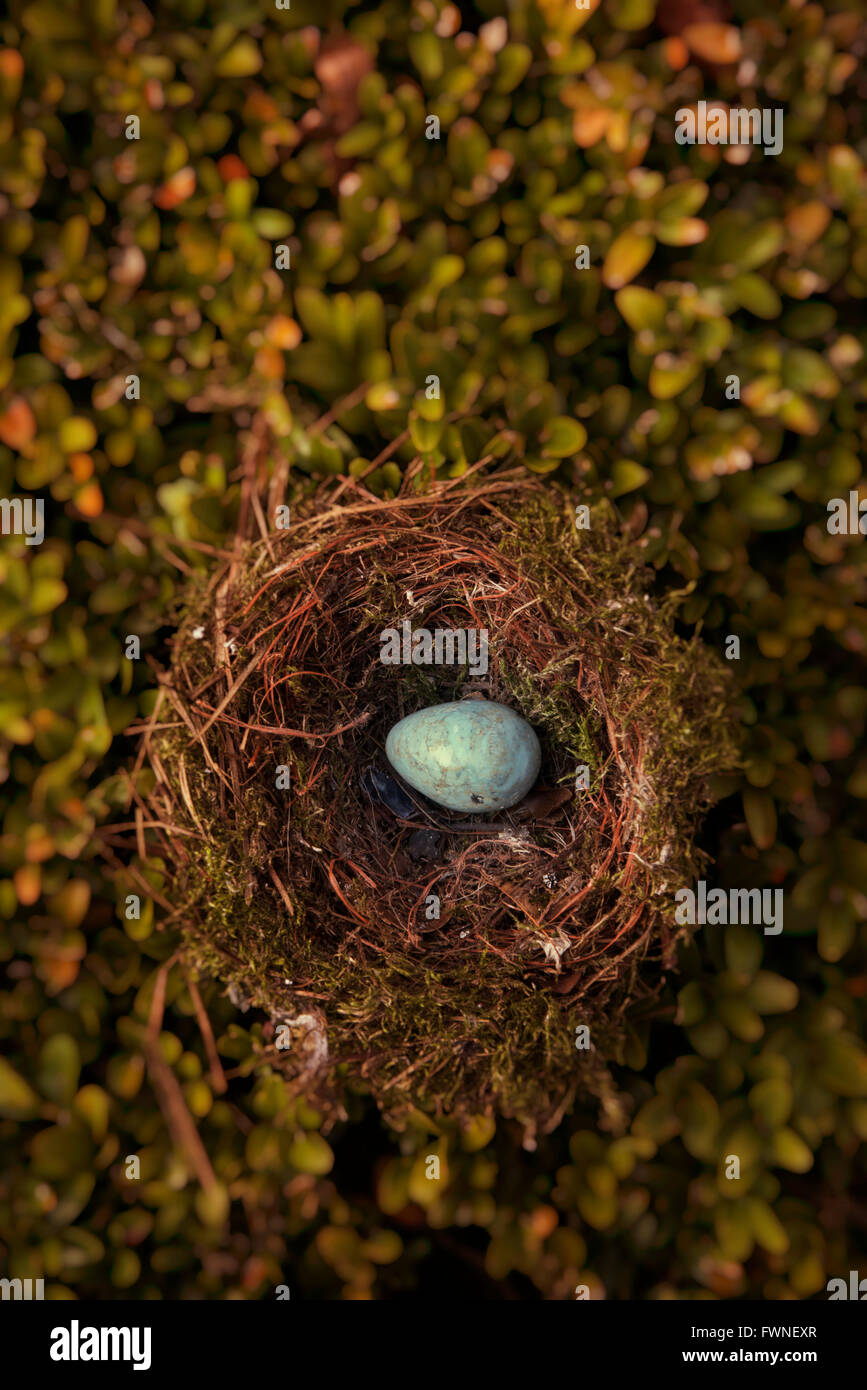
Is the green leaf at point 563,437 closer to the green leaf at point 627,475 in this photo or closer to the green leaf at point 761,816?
the green leaf at point 627,475

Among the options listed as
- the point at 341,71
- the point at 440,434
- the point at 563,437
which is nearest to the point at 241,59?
the point at 341,71

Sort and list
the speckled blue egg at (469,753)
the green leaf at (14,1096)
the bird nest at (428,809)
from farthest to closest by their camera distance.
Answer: the speckled blue egg at (469,753) < the bird nest at (428,809) < the green leaf at (14,1096)

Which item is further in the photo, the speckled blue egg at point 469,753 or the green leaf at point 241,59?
the speckled blue egg at point 469,753

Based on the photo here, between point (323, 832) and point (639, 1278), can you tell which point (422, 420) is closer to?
point (323, 832)

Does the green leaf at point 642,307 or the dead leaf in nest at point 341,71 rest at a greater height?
the dead leaf in nest at point 341,71

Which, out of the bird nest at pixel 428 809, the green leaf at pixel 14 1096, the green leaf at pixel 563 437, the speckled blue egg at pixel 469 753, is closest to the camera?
the green leaf at pixel 14 1096

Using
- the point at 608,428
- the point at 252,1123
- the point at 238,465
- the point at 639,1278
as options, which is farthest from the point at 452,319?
the point at 639,1278

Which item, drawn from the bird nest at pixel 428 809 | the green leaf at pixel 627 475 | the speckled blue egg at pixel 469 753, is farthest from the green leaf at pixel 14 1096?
the green leaf at pixel 627 475
